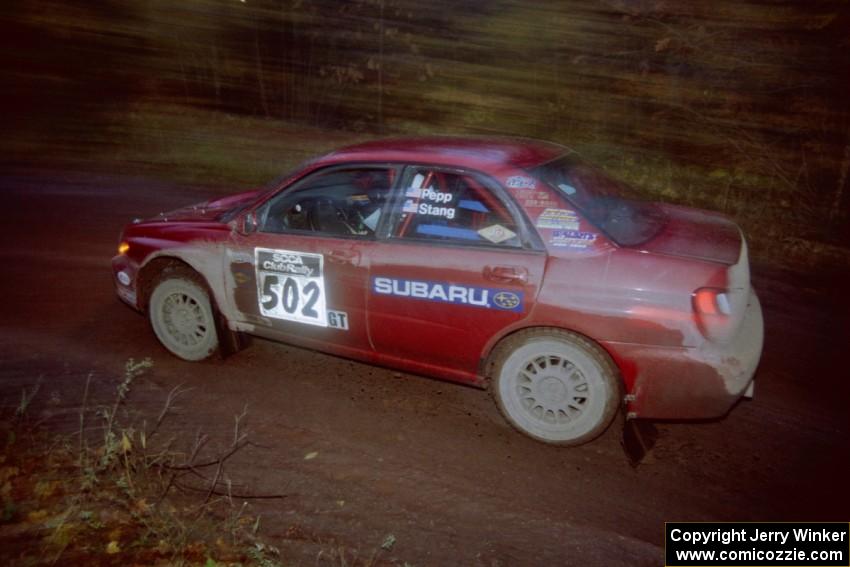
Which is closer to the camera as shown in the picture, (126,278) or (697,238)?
(697,238)

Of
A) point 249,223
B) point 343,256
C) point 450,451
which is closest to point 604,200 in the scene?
point 343,256

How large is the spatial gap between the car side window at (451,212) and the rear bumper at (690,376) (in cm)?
91

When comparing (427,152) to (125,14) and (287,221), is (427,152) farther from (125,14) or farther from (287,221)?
(125,14)

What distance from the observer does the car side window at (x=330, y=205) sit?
4.11m

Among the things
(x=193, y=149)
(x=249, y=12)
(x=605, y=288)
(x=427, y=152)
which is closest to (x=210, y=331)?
(x=427, y=152)

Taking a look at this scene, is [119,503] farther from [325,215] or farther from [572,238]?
[572,238]

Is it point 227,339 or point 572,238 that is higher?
point 572,238

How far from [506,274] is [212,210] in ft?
7.92

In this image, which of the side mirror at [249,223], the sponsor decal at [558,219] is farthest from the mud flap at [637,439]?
the side mirror at [249,223]

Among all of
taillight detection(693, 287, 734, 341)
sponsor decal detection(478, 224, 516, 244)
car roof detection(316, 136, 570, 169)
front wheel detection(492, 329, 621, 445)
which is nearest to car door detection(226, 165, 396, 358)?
car roof detection(316, 136, 570, 169)

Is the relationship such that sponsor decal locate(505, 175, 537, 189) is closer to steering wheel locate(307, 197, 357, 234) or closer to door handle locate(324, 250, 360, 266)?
door handle locate(324, 250, 360, 266)

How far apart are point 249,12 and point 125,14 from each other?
150 inches

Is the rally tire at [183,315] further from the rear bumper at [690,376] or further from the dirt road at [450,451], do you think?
the rear bumper at [690,376]

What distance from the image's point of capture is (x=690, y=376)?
3.27m
